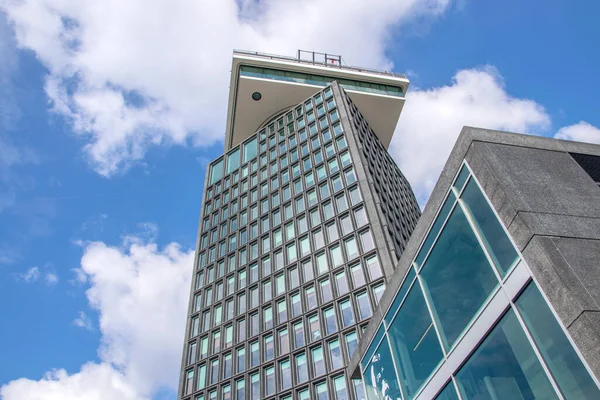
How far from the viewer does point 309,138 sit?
53156 millimetres

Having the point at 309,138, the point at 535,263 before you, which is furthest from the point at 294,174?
the point at 535,263

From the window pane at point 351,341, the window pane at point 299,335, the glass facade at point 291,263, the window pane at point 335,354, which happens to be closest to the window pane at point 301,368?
the glass facade at point 291,263

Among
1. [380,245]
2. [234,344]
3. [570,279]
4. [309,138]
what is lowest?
[570,279]

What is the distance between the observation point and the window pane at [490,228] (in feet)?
35.6

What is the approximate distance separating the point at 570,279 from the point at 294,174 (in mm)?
42006

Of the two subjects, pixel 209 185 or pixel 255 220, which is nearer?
pixel 255 220

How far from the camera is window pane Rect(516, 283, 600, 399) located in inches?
343

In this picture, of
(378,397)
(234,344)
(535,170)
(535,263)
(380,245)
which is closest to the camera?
(535,263)

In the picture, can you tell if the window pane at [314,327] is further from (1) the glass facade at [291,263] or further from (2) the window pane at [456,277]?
(2) the window pane at [456,277]

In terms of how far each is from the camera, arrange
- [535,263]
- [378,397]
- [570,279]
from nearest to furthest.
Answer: [570,279] < [535,263] < [378,397]

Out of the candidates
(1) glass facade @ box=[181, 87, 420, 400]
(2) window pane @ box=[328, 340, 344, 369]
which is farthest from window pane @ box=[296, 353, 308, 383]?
(2) window pane @ box=[328, 340, 344, 369]

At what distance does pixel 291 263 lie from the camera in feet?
140

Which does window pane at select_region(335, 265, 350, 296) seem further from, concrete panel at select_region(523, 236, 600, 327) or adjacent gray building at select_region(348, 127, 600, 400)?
concrete panel at select_region(523, 236, 600, 327)

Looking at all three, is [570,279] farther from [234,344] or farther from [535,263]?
[234,344]
